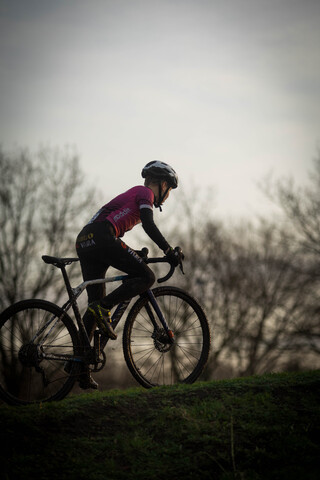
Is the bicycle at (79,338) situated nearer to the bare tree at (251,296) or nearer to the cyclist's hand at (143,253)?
the cyclist's hand at (143,253)

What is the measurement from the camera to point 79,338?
434 cm

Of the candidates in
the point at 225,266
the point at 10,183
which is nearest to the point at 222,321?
the point at 225,266

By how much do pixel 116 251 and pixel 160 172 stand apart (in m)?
1.06

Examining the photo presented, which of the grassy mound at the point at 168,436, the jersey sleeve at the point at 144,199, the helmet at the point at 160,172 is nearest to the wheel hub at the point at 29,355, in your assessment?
the grassy mound at the point at 168,436

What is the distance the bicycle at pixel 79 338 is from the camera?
4.09 m

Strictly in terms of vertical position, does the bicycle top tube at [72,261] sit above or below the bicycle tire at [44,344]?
above

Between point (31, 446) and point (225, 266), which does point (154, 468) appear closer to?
point (31, 446)

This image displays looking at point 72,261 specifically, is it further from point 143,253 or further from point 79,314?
point 143,253

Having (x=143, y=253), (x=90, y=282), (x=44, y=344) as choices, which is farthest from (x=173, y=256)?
(x=44, y=344)

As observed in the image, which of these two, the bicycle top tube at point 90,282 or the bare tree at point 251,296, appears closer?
the bicycle top tube at point 90,282

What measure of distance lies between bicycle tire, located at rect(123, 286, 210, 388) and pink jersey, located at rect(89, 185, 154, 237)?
831mm

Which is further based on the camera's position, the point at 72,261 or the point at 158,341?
the point at 158,341

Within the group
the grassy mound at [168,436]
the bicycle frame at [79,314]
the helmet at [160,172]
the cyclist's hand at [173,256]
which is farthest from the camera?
the helmet at [160,172]

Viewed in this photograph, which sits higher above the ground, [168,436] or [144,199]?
[144,199]
